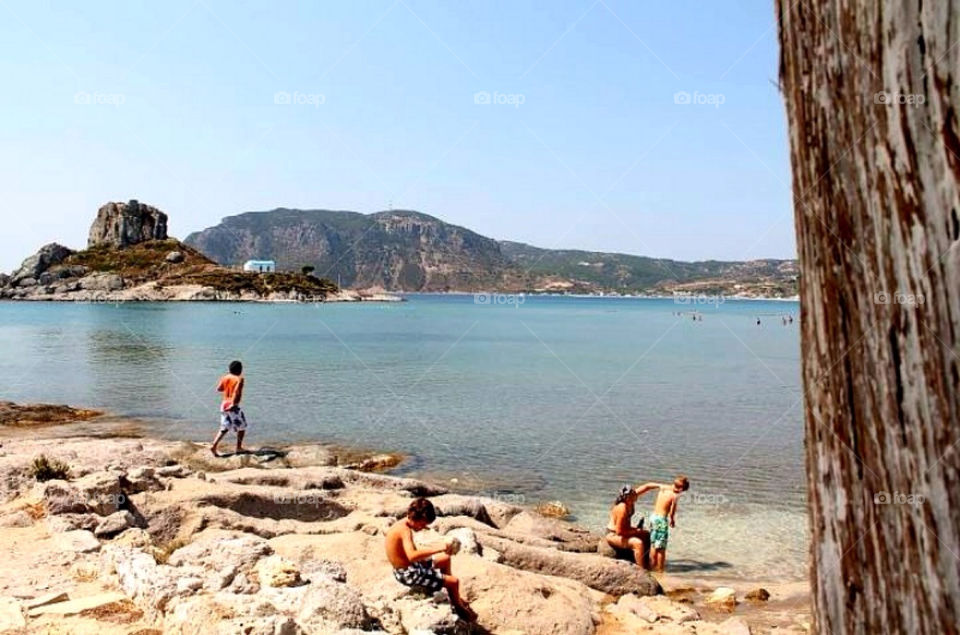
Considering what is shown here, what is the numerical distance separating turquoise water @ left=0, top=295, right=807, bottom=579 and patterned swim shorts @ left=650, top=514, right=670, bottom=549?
2.05 feet

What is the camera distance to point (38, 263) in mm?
163375

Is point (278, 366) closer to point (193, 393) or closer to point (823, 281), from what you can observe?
point (193, 393)

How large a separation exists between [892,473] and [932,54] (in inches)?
32.7

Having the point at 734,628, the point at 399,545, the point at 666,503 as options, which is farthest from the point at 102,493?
the point at 666,503

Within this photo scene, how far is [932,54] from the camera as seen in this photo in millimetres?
1407

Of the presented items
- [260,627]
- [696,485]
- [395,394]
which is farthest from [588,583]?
[395,394]

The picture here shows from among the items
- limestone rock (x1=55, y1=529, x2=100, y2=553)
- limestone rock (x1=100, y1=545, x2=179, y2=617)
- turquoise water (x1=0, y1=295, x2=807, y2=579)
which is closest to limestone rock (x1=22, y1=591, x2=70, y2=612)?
limestone rock (x1=100, y1=545, x2=179, y2=617)

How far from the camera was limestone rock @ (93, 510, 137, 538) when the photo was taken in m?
9.89

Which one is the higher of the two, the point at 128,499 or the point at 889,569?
the point at 889,569

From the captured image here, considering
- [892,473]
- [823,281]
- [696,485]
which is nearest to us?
[892,473]

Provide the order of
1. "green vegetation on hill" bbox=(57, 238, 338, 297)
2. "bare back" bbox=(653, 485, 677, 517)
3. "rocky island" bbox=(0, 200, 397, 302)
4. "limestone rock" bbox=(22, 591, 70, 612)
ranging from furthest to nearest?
"green vegetation on hill" bbox=(57, 238, 338, 297) < "rocky island" bbox=(0, 200, 397, 302) < "bare back" bbox=(653, 485, 677, 517) < "limestone rock" bbox=(22, 591, 70, 612)

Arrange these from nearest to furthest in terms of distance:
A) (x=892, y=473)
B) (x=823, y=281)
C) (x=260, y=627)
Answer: (x=892, y=473) → (x=823, y=281) → (x=260, y=627)

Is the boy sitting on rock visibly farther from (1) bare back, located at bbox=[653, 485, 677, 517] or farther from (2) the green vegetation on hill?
(2) the green vegetation on hill

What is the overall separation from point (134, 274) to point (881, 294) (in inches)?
6881
